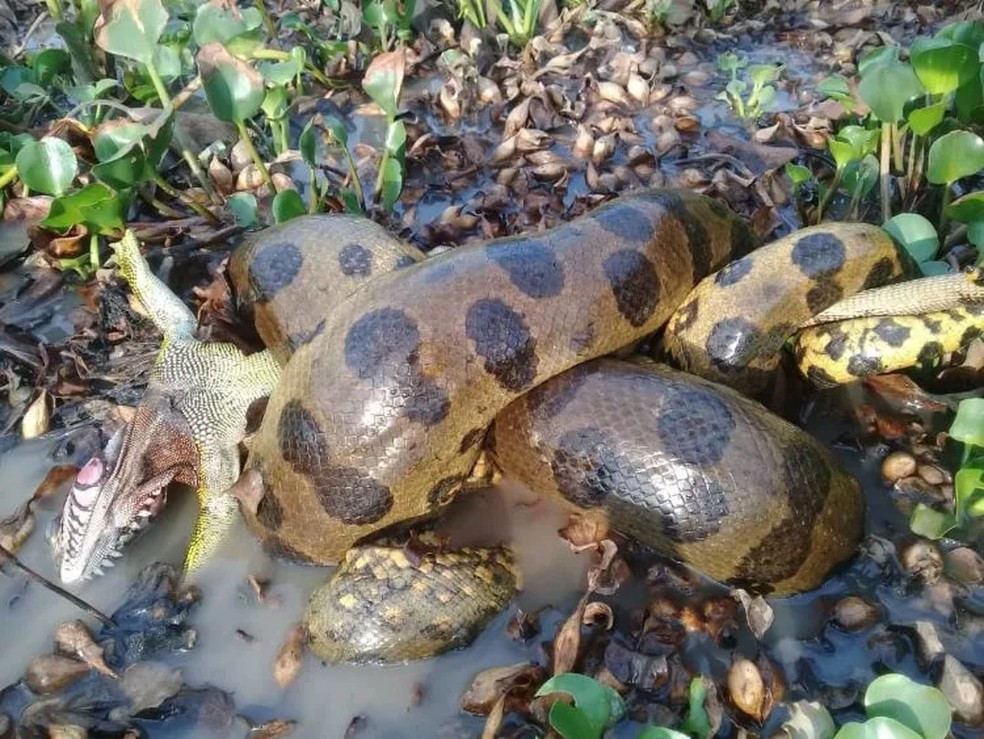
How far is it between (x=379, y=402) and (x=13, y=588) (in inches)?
73.6

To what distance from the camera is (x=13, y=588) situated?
3.76m

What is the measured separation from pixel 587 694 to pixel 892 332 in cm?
208

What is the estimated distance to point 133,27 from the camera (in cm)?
457

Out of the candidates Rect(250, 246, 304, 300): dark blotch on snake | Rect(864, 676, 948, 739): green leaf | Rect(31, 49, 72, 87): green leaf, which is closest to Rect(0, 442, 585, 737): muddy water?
Rect(250, 246, 304, 300): dark blotch on snake

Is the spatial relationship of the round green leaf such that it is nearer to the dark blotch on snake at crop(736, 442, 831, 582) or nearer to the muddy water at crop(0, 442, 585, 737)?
the dark blotch on snake at crop(736, 442, 831, 582)

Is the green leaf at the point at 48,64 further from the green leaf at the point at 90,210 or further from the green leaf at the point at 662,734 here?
the green leaf at the point at 662,734

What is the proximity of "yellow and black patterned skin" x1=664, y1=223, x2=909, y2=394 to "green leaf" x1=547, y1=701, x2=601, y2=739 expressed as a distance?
63.1 inches

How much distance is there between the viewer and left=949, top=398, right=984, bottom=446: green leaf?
3221mm

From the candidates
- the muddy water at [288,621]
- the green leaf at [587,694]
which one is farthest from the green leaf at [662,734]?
the muddy water at [288,621]

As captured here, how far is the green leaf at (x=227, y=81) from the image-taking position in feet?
14.7

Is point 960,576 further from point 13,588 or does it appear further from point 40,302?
point 40,302

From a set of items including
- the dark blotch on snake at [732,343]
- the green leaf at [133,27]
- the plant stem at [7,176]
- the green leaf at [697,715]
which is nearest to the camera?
the green leaf at [697,715]

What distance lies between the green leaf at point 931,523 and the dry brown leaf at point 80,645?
10.5 feet

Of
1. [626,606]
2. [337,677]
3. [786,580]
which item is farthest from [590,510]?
[337,677]
